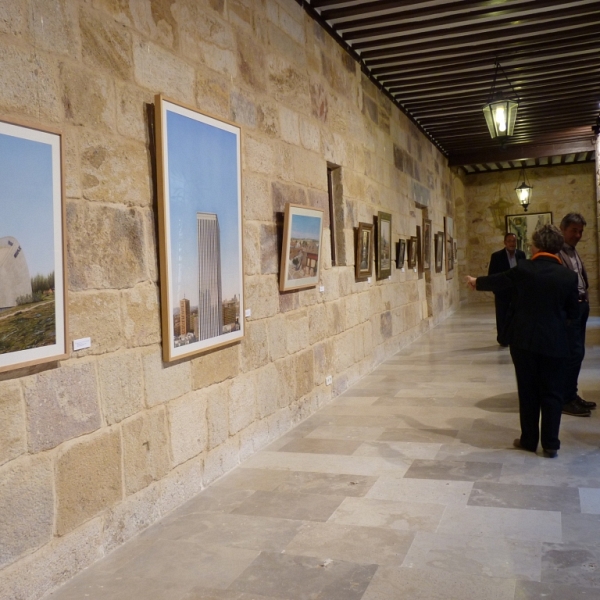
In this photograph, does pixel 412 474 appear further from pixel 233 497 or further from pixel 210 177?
pixel 210 177

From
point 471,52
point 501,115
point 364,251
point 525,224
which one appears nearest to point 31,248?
point 364,251

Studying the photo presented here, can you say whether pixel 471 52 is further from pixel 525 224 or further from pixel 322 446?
pixel 525 224

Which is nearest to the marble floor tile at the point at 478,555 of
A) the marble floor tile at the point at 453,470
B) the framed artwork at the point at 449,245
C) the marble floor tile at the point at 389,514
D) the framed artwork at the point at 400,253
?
the marble floor tile at the point at 389,514

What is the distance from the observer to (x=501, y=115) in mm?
7004

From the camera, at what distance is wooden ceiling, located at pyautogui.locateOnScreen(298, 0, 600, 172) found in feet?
19.8

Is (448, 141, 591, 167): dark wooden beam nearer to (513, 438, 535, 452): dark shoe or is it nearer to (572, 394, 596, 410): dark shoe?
(572, 394, 596, 410): dark shoe

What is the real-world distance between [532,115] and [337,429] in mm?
7723

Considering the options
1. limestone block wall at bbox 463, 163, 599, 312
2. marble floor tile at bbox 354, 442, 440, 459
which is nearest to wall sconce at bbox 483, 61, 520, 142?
marble floor tile at bbox 354, 442, 440, 459

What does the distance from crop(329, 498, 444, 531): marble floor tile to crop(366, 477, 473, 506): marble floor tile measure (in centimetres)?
7

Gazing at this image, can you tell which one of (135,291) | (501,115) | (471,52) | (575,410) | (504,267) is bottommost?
(575,410)

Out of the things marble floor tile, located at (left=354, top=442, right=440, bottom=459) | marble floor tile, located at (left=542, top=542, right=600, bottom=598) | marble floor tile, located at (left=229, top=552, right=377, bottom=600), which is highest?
marble floor tile, located at (left=354, top=442, right=440, bottom=459)

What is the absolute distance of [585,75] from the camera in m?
8.34

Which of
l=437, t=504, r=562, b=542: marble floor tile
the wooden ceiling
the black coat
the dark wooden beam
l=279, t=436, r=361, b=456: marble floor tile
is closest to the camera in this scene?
l=437, t=504, r=562, b=542: marble floor tile

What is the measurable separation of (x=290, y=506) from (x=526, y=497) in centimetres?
123
